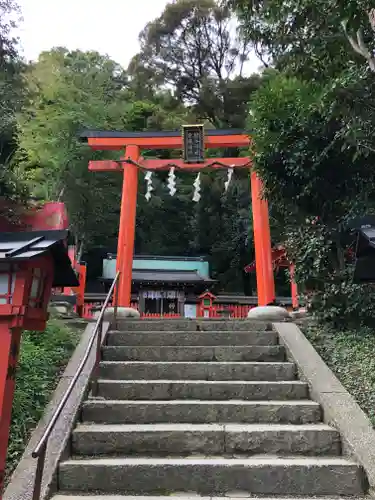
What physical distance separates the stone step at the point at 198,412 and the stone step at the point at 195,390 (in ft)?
0.97

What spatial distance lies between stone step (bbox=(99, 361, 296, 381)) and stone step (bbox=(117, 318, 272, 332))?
1.31 meters

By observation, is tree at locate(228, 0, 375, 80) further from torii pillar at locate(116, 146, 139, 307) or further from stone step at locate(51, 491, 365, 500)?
torii pillar at locate(116, 146, 139, 307)

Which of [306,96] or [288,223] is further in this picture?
[288,223]

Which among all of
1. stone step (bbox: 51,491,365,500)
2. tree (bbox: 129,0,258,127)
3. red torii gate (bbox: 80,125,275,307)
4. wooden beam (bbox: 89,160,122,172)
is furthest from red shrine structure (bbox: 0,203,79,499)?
tree (bbox: 129,0,258,127)

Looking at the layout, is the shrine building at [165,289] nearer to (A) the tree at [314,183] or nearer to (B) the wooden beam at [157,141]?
(B) the wooden beam at [157,141]

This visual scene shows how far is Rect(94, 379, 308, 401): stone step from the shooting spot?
Result: 4402 mm

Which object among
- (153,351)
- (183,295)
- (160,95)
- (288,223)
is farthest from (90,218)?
(153,351)

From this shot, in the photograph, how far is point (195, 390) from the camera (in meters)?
4.44

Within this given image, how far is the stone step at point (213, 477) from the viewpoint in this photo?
10.7 ft

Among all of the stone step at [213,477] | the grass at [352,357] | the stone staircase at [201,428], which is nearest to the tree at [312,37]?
the grass at [352,357]

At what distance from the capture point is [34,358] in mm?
4684

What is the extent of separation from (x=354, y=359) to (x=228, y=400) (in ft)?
5.68

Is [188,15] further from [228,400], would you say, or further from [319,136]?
[228,400]

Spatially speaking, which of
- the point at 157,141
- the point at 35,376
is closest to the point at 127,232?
the point at 157,141
